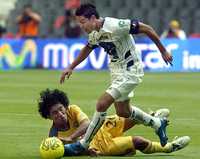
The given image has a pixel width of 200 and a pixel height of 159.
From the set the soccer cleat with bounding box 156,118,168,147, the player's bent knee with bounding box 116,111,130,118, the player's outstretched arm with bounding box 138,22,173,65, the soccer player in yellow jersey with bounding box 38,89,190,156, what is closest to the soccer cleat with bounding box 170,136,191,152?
the soccer player in yellow jersey with bounding box 38,89,190,156

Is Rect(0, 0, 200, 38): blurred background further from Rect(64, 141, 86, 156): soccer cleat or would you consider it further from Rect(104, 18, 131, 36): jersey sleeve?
Rect(64, 141, 86, 156): soccer cleat

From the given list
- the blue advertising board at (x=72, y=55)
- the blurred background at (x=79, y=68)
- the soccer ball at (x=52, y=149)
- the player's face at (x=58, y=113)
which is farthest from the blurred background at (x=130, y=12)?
the soccer ball at (x=52, y=149)

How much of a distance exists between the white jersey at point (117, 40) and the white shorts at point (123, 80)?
8 cm

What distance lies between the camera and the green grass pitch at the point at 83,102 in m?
10.7

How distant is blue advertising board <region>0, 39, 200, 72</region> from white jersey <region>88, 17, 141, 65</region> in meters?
16.8

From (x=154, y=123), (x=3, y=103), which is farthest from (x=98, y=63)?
(x=154, y=123)

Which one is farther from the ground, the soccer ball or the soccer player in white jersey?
the soccer player in white jersey

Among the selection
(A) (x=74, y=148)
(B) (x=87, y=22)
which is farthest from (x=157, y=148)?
(B) (x=87, y=22)

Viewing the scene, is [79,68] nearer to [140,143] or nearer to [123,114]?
[123,114]

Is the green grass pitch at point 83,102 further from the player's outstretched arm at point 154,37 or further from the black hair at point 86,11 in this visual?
the black hair at point 86,11

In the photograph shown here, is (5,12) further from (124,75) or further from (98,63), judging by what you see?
(124,75)

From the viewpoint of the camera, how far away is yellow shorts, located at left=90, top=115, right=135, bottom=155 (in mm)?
9477

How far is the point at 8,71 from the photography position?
27391mm

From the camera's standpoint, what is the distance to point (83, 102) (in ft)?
54.3
